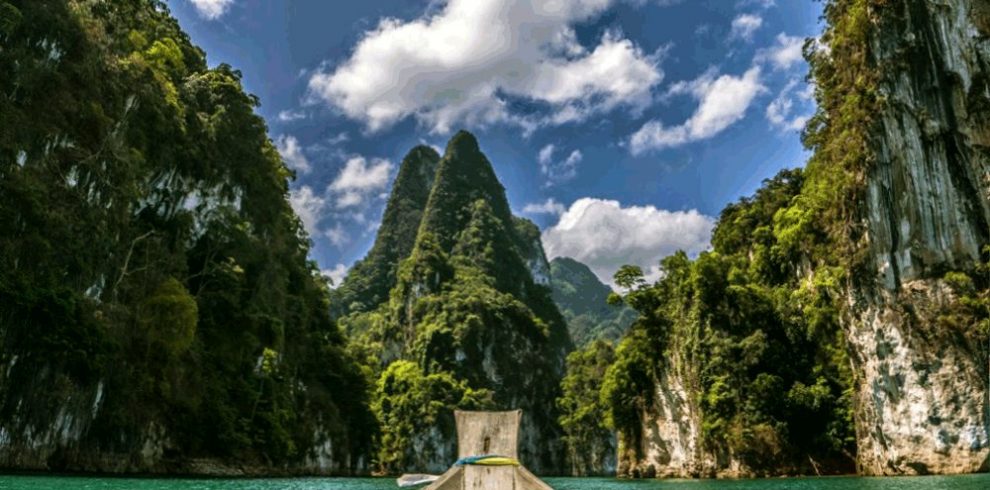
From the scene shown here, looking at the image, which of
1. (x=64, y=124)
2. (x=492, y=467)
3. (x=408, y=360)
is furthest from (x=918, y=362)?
(x=408, y=360)

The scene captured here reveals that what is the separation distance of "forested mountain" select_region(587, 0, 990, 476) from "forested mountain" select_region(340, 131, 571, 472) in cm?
3193

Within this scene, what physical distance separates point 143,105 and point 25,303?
11006 mm

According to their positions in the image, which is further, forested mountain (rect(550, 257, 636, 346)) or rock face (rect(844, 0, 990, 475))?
forested mountain (rect(550, 257, 636, 346))

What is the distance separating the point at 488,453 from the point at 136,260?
29.2 meters

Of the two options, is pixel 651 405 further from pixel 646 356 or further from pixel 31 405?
pixel 31 405

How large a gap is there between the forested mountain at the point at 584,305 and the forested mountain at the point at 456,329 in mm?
40428

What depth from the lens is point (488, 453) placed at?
11.2 feet

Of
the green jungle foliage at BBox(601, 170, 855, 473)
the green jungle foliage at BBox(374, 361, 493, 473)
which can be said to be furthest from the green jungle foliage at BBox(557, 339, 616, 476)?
the green jungle foliage at BBox(601, 170, 855, 473)

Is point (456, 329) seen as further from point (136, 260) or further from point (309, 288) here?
point (136, 260)

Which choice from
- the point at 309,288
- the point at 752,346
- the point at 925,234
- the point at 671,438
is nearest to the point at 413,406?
the point at 309,288

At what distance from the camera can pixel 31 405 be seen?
2270 cm

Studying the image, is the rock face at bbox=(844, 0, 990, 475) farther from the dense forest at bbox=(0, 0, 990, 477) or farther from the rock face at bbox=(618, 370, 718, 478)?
the rock face at bbox=(618, 370, 718, 478)

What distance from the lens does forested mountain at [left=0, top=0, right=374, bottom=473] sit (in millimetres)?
22562

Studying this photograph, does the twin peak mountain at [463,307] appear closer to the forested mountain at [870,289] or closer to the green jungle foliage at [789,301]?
the green jungle foliage at [789,301]
